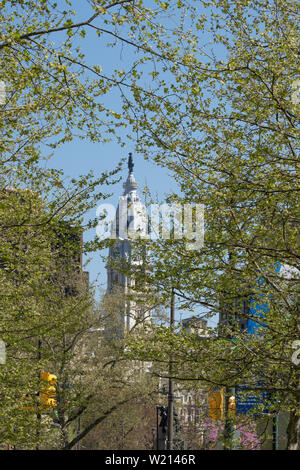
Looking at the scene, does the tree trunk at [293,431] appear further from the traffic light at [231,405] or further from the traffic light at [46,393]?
the traffic light at [46,393]

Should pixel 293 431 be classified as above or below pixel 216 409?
below

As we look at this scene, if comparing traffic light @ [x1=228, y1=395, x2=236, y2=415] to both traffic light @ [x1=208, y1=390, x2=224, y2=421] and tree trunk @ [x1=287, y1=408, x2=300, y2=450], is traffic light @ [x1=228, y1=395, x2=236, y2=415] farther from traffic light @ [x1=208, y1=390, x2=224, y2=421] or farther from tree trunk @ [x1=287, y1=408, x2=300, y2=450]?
tree trunk @ [x1=287, y1=408, x2=300, y2=450]

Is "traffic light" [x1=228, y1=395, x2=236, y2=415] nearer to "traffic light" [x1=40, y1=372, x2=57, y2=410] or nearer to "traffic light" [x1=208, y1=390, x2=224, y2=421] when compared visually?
"traffic light" [x1=208, y1=390, x2=224, y2=421]

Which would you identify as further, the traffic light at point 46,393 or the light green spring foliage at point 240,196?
the traffic light at point 46,393

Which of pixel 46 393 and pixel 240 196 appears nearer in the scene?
pixel 240 196

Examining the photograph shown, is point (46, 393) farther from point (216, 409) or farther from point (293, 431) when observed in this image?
point (293, 431)

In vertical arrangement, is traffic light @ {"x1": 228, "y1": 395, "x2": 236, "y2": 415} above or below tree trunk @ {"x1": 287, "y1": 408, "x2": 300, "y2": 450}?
above

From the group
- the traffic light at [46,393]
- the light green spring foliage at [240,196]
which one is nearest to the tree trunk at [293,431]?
the light green spring foliage at [240,196]

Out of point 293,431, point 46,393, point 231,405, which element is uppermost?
point 231,405

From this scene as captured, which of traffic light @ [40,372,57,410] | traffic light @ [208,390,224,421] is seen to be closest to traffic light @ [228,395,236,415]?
traffic light @ [208,390,224,421]

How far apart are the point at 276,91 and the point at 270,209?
185 cm

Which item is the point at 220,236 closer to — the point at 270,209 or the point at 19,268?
the point at 270,209

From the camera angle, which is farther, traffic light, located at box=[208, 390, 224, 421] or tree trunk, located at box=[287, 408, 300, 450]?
traffic light, located at box=[208, 390, 224, 421]

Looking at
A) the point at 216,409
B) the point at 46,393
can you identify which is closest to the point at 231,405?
the point at 216,409
